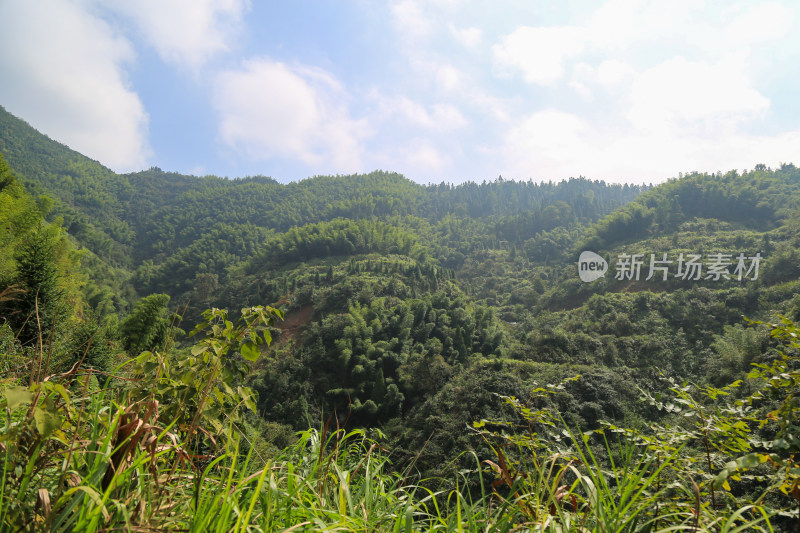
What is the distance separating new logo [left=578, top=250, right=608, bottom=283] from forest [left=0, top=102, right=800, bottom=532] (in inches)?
43.2

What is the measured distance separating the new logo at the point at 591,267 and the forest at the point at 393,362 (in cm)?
110

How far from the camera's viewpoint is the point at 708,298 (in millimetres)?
25594

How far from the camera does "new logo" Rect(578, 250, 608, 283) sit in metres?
38.4

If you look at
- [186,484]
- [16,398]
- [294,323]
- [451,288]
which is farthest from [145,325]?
[451,288]

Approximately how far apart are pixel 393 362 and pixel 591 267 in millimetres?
28176

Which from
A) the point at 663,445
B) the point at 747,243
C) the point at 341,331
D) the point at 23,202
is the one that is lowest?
the point at 341,331

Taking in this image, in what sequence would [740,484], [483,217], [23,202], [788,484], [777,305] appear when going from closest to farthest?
[788,484]
[740,484]
[23,202]
[777,305]
[483,217]

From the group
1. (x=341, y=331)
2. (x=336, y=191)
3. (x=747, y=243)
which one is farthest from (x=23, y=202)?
(x=336, y=191)

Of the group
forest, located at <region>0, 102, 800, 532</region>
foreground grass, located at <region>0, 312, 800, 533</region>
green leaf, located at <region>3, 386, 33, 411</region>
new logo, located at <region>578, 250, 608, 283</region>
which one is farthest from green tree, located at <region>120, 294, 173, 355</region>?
new logo, located at <region>578, 250, 608, 283</region>

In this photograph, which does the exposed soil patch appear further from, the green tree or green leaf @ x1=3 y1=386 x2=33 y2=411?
green leaf @ x1=3 y1=386 x2=33 y2=411

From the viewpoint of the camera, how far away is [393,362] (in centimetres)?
2412

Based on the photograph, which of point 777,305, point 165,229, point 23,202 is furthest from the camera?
point 165,229

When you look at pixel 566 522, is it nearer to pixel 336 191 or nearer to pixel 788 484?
pixel 788 484

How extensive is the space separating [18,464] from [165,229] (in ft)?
275
